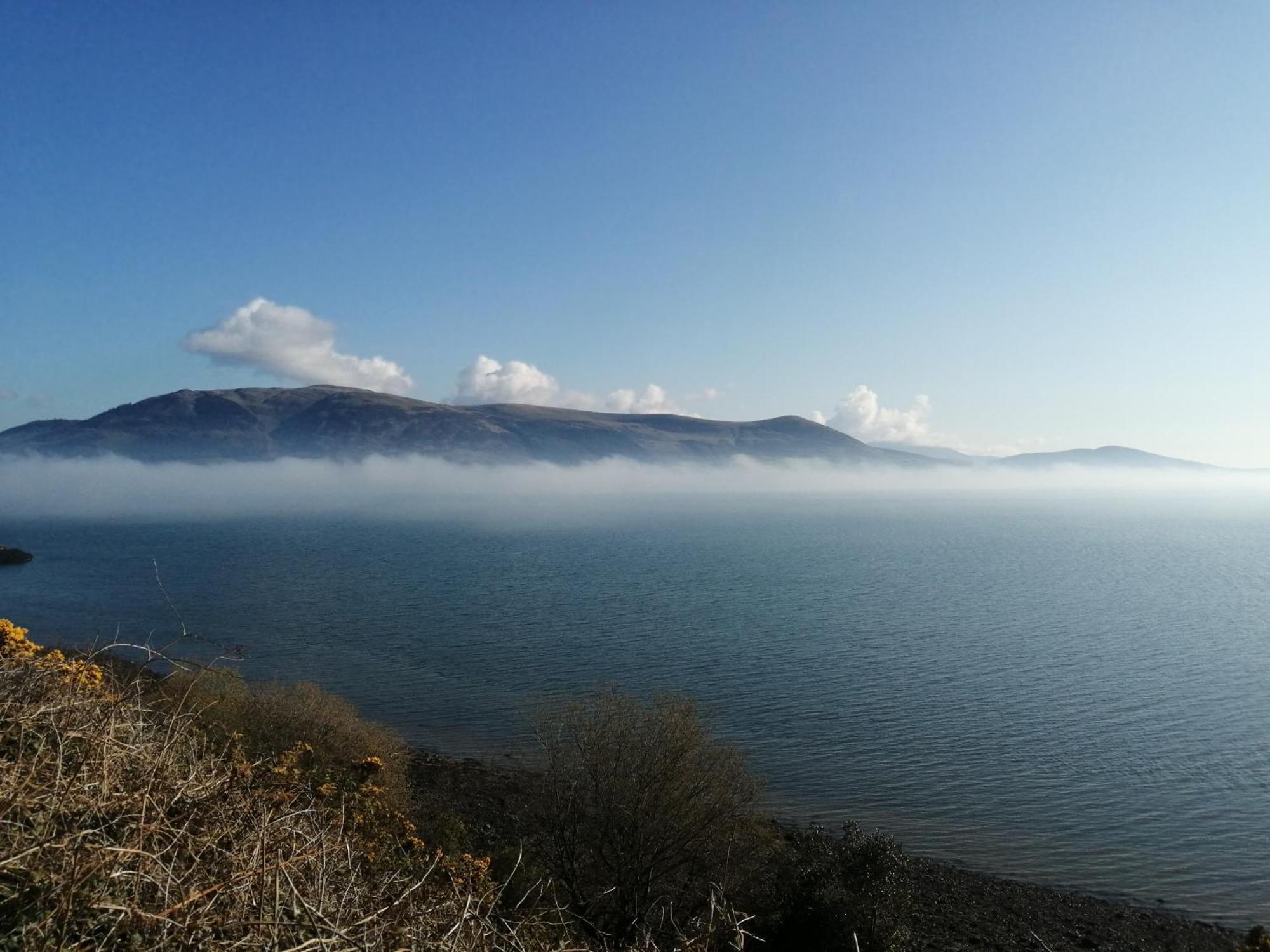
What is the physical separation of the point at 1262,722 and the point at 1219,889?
21.8 meters

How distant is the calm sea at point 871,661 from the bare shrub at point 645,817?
33.5 ft

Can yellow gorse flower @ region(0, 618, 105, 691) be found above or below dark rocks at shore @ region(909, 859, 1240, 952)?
above

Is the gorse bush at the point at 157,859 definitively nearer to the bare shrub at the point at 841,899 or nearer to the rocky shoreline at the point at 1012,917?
the bare shrub at the point at 841,899

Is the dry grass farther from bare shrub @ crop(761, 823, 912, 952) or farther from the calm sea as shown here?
the calm sea

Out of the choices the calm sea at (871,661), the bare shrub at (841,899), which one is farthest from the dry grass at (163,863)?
the calm sea at (871,661)

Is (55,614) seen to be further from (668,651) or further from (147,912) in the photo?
(147,912)

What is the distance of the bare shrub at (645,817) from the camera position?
20.5 metres

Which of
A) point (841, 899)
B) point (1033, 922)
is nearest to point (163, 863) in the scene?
point (841, 899)

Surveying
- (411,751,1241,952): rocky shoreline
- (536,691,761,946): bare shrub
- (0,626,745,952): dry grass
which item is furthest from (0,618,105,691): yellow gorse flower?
(411,751,1241,952): rocky shoreline

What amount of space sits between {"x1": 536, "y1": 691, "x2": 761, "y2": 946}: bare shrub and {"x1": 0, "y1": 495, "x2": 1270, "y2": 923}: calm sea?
10.2 meters

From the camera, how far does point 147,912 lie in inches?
145

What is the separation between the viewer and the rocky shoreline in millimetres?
22656

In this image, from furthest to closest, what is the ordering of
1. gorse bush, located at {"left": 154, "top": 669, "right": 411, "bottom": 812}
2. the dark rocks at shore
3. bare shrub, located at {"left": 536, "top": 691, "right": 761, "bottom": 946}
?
gorse bush, located at {"left": 154, "top": 669, "right": 411, "bottom": 812}
the dark rocks at shore
bare shrub, located at {"left": 536, "top": 691, "right": 761, "bottom": 946}

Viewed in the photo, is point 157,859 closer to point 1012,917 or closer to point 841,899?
point 841,899
